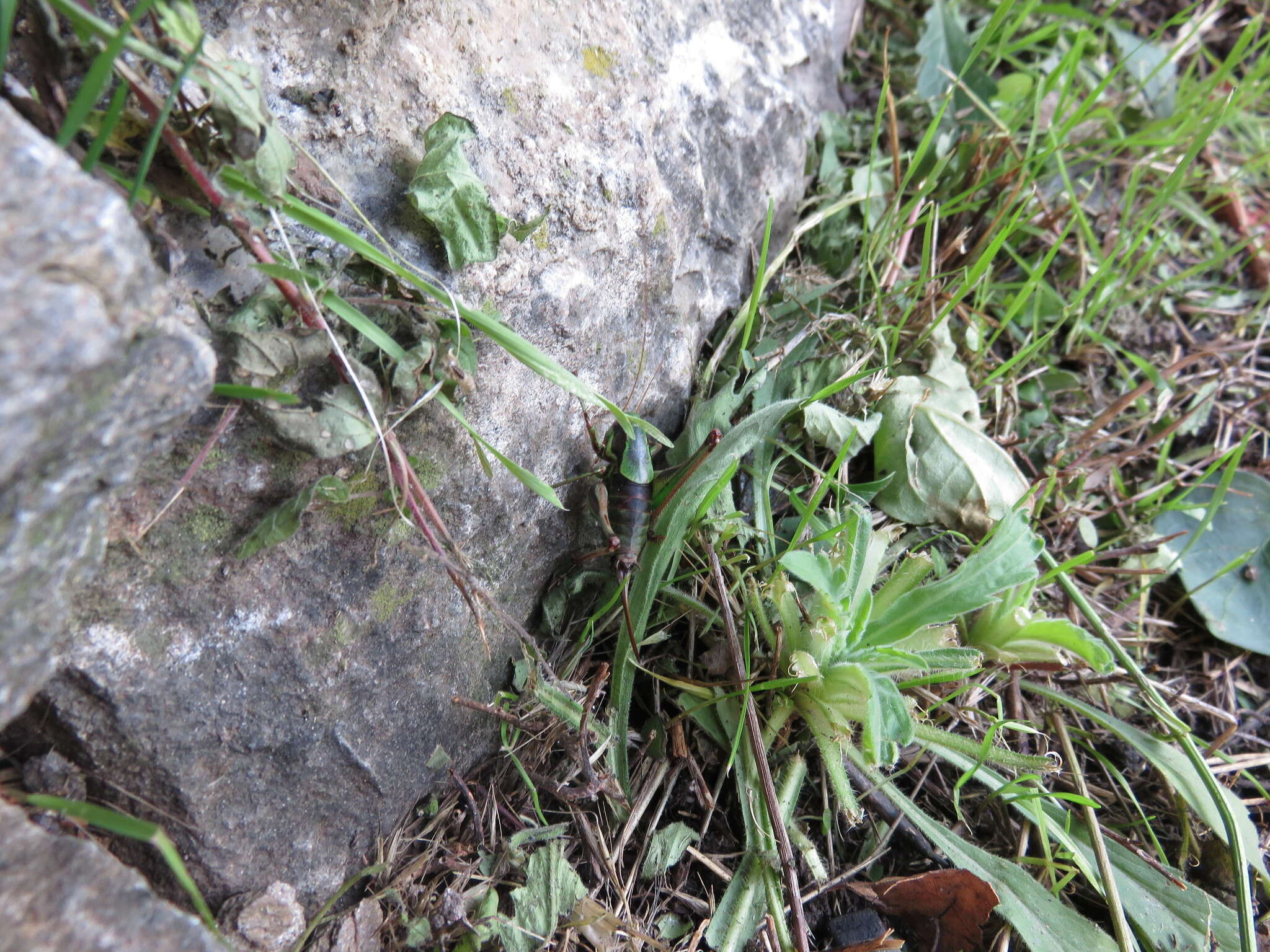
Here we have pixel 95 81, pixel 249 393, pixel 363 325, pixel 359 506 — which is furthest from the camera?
pixel 359 506

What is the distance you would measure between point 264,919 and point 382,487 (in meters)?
0.85

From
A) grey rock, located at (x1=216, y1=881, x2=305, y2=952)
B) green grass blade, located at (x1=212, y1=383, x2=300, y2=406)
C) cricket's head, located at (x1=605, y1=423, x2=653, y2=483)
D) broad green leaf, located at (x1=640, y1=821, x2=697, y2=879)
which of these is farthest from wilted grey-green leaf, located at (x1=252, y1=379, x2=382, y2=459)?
broad green leaf, located at (x1=640, y1=821, x2=697, y2=879)

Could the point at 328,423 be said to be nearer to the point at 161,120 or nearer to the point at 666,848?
the point at 161,120

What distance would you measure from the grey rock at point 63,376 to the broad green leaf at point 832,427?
4.59ft

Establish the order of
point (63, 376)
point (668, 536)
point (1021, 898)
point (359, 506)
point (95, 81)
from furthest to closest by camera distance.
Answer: point (668, 536) < point (1021, 898) < point (359, 506) < point (95, 81) < point (63, 376)

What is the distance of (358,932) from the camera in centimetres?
156

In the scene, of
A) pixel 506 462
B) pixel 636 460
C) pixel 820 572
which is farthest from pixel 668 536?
pixel 506 462

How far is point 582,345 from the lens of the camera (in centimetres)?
183

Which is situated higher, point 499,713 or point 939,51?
point 939,51

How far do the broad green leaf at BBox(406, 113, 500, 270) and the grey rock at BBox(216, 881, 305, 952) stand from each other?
50.9 inches

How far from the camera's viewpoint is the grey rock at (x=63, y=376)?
0.93 metres

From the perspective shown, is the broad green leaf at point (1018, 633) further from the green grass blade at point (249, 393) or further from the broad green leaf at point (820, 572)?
the green grass blade at point (249, 393)

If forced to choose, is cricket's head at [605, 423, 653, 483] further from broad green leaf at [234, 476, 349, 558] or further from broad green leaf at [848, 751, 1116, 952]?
broad green leaf at [848, 751, 1116, 952]

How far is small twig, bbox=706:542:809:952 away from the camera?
1.64m
